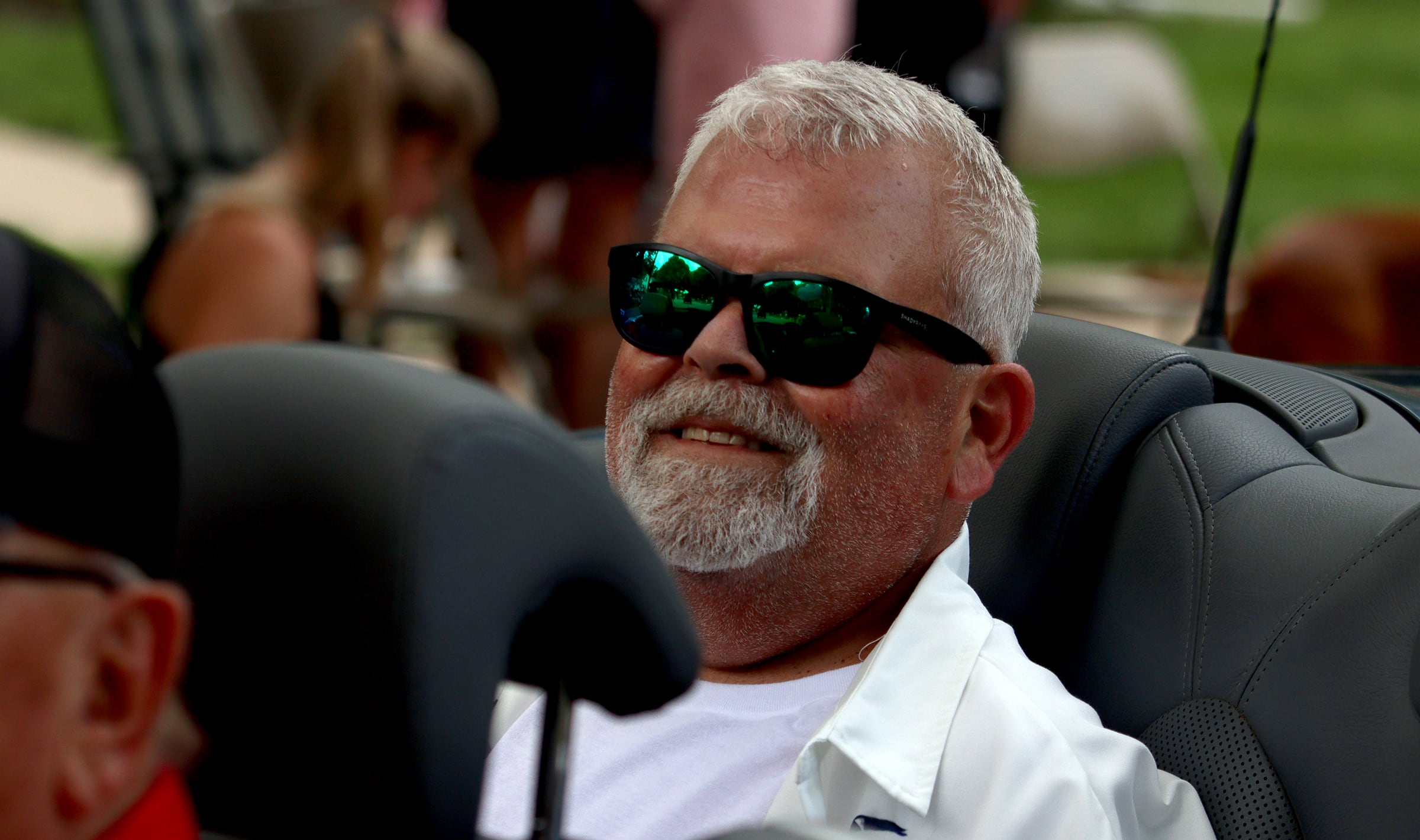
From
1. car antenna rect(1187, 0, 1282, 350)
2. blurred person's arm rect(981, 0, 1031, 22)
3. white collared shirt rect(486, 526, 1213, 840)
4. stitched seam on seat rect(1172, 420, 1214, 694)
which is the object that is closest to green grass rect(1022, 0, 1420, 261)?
blurred person's arm rect(981, 0, 1031, 22)

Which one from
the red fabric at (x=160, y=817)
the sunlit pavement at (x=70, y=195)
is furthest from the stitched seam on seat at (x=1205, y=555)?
the sunlit pavement at (x=70, y=195)

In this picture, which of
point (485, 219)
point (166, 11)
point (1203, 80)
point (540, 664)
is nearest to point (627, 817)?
point (540, 664)

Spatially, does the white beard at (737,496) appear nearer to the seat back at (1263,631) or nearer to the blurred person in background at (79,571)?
the seat back at (1263,631)

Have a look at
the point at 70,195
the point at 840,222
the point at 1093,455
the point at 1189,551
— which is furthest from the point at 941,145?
the point at 70,195

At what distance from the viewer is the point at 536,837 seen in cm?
107

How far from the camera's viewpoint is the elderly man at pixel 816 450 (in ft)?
4.92

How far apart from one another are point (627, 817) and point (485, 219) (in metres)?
4.28

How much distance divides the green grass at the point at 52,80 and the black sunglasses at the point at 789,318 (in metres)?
10.0

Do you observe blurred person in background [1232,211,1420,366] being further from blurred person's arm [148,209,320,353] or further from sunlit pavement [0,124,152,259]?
sunlit pavement [0,124,152,259]

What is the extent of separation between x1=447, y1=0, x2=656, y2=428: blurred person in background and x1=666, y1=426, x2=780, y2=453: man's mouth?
132 inches

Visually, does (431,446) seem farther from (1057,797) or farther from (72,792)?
(1057,797)

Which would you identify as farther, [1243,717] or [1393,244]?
[1393,244]

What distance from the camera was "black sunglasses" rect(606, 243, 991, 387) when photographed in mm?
1582

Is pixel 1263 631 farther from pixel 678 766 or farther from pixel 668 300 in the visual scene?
pixel 668 300
